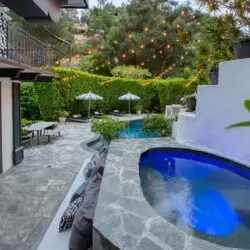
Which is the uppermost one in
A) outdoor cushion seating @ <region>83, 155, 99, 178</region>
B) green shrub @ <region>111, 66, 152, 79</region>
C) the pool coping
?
green shrub @ <region>111, 66, 152, 79</region>

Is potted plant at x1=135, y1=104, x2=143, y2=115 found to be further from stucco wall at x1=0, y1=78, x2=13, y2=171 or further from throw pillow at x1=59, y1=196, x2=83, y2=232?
throw pillow at x1=59, y1=196, x2=83, y2=232

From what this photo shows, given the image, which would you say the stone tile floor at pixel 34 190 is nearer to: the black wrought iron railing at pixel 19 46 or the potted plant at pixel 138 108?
the black wrought iron railing at pixel 19 46

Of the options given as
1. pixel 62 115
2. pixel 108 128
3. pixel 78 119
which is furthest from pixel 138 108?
pixel 108 128

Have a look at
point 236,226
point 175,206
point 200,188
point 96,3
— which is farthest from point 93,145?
point 96,3

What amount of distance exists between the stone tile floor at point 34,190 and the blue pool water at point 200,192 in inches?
77.5

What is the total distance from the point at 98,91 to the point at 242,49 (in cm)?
Result: 1410

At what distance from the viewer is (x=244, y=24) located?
24.0 ft

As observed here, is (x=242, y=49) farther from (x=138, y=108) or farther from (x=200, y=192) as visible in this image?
(x=138, y=108)

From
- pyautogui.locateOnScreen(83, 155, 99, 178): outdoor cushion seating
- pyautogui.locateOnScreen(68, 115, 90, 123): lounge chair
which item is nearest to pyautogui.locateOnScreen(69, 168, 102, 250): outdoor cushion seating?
pyautogui.locateOnScreen(83, 155, 99, 178): outdoor cushion seating

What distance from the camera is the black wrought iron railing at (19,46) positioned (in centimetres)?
650

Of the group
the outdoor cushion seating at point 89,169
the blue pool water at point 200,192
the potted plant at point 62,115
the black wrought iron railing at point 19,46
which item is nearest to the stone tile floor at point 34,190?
the outdoor cushion seating at point 89,169

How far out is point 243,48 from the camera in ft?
23.6

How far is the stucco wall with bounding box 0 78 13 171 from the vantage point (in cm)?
734

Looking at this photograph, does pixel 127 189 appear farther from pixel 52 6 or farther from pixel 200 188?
pixel 52 6
